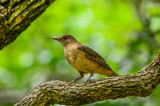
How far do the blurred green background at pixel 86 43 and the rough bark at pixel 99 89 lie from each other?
4.39ft

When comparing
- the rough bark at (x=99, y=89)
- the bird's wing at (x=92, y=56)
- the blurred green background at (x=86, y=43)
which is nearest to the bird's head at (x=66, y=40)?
the bird's wing at (x=92, y=56)

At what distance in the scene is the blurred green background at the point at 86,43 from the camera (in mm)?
7387

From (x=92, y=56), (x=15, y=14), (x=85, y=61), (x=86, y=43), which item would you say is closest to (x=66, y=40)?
(x=92, y=56)

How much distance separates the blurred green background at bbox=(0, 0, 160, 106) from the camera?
24.2 ft

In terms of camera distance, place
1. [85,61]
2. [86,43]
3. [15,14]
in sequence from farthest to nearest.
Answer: [86,43], [85,61], [15,14]

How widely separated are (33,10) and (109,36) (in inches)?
146

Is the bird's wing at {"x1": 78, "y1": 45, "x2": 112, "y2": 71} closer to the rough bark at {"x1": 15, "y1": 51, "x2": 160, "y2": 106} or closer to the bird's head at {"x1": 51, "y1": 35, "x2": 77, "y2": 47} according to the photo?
the bird's head at {"x1": 51, "y1": 35, "x2": 77, "y2": 47}

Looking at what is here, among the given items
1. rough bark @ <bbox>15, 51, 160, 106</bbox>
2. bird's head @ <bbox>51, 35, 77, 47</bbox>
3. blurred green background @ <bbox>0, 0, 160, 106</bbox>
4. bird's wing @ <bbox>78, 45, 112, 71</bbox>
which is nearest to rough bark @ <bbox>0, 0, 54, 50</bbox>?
rough bark @ <bbox>15, 51, 160, 106</bbox>

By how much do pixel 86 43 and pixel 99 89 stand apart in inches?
174

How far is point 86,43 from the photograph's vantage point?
365 inches

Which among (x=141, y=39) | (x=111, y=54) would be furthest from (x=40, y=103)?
(x=111, y=54)

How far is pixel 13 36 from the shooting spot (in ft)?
18.4

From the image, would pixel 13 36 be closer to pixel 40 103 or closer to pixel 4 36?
pixel 4 36

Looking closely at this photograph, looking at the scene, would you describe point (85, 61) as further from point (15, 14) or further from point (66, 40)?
point (15, 14)
